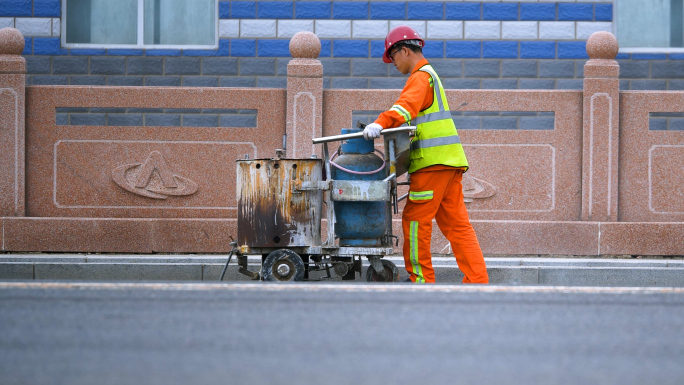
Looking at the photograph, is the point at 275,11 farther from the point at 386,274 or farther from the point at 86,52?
the point at 386,274

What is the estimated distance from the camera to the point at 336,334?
3.64 meters

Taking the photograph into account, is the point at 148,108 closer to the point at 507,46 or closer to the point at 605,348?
the point at 507,46

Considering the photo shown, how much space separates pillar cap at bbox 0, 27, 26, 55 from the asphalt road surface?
15.4 ft

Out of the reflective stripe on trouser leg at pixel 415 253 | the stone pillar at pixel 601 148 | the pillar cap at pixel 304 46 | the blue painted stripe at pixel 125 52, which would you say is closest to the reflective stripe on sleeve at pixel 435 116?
the reflective stripe on trouser leg at pixel 415 253

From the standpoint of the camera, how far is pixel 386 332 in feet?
12.1

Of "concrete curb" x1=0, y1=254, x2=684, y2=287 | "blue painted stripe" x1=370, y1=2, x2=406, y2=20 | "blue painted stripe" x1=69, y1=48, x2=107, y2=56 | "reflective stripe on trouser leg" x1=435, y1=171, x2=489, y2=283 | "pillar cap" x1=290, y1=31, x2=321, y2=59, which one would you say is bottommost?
"concrete curb" x1=0, y1=254, x2=684, y2=287

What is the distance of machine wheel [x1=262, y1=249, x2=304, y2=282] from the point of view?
5.98 m

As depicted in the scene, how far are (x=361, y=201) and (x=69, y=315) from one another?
254 cm

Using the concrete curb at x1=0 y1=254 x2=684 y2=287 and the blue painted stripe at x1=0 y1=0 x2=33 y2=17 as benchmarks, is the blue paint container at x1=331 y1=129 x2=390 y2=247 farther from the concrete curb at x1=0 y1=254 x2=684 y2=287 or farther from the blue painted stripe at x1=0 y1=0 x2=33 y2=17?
the blue painted stripe at x1=0 y1=0 x2=33 y2=17

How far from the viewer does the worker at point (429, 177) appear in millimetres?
6098

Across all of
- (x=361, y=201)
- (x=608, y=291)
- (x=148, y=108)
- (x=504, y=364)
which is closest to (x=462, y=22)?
(x=148, y=108)

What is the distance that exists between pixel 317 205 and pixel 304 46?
10.6 feet

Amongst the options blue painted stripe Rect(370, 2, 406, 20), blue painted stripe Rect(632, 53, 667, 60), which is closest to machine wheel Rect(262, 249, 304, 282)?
blue painted stripe Rect(370, 2, 406, 20)

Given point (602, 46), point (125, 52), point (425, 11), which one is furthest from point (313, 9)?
point (602, 46)
